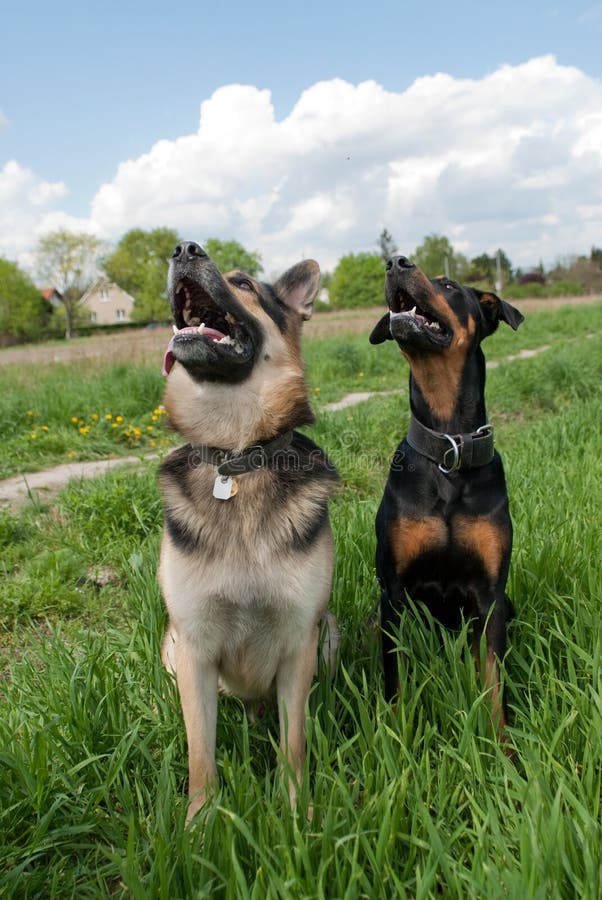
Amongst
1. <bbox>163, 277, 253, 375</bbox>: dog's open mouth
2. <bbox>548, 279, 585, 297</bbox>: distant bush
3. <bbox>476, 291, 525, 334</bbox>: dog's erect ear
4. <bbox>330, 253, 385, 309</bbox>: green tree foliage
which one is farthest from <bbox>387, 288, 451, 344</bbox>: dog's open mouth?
<bbox>330, 253, 385, 309</bbox>: green tree foliage

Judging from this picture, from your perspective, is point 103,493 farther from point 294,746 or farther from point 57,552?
point 294,746

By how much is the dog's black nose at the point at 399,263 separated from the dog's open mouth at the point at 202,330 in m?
0.79

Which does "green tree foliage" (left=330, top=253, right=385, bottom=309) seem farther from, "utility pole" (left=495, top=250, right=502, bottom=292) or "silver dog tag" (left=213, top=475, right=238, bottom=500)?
"silver dog tag" (left=213, top=475, right=238, bottom=500)

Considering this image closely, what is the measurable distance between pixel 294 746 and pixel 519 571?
1405 millimetres

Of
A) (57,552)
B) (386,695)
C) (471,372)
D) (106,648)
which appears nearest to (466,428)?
(471,372)

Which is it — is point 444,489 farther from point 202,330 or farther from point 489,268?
point 489,268

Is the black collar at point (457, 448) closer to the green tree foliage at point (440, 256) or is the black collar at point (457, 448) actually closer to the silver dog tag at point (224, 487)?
the silver dog tag at point (224, 487)

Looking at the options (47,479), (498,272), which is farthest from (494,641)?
(498,272)

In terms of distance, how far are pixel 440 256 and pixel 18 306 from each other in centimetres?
4418

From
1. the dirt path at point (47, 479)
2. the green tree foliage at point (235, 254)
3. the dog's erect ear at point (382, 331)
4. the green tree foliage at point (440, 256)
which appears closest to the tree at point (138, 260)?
the green tree foliage at point (235, 254)

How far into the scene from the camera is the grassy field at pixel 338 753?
1519 mm

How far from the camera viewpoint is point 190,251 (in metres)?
2.33

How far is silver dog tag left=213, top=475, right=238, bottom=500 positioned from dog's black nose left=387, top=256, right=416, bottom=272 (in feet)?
4.04

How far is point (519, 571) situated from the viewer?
117 inches
